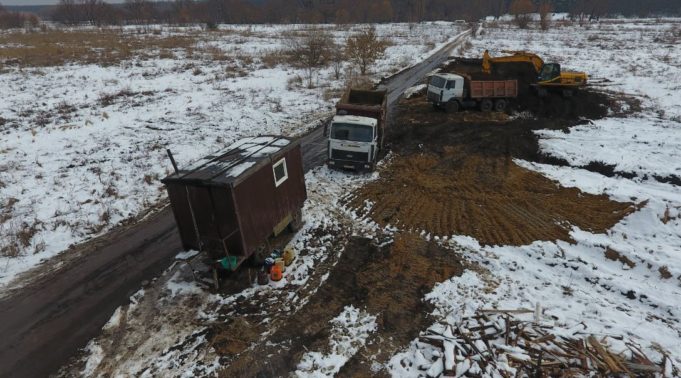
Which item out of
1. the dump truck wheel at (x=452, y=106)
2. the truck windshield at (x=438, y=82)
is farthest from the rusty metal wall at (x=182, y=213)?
the dump truck wheel at (x=452, y=106)

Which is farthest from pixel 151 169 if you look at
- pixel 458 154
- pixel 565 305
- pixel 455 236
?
pixel 565 305

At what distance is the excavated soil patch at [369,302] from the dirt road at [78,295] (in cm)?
393

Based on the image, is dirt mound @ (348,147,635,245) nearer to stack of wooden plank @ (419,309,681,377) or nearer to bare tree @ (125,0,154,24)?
stack of wooden plank @ (419,309,681,377)

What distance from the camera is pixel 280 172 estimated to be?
35.8 ft

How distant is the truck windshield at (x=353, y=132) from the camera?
15.9 meters

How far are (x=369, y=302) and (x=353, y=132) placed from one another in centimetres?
843

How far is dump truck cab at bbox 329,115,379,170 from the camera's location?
15.9m

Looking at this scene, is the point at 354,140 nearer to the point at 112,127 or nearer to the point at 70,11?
the point at 112,127

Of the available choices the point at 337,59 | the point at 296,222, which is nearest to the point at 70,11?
the point at 337,59

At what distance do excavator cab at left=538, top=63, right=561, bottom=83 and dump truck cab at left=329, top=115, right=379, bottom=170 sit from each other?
1638 centimetres

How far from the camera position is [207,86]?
31562 millimetres

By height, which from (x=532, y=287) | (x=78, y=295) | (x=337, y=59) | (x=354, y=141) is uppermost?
(x=337, y=59)

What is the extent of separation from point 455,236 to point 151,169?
13159 mm

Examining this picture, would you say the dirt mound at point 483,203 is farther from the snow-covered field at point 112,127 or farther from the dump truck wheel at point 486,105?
the snow-covered field at point 112,127
